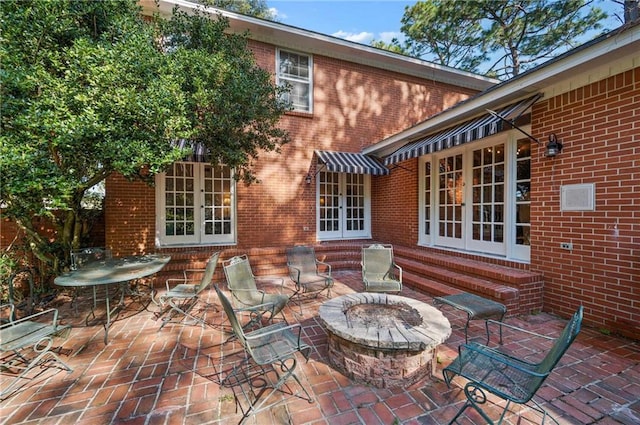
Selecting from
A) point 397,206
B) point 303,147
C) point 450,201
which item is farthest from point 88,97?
point 397,206

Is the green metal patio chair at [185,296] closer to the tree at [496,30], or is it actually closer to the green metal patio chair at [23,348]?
the green metal patio chair at [23,348]

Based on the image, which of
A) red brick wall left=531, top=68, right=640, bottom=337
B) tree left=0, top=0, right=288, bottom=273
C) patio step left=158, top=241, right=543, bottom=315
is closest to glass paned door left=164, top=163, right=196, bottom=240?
patio step left=158, top=241, right=543, bottom=315

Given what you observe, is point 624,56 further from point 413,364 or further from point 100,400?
point 100,400

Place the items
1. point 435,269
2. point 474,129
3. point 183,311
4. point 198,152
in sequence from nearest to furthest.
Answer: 1. point 183,311
2. point 474,129
3. point 435,269
4. point 198,152

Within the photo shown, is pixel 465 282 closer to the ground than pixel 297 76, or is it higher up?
closer to the ground

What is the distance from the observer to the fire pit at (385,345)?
3102 millimetres

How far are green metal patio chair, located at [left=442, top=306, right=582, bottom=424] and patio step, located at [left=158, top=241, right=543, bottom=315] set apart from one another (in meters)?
2.56

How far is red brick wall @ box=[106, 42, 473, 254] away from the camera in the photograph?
296 inches

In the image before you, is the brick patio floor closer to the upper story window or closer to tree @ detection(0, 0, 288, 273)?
tree @ detection(0, 0, 288, 273)

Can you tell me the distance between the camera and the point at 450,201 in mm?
7613

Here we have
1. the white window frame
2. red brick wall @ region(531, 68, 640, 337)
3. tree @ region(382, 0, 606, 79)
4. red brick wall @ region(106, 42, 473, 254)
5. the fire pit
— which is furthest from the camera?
tree @ region(382, 0, 606, 79)

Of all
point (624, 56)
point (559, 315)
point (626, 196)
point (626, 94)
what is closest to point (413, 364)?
point (559, 315)

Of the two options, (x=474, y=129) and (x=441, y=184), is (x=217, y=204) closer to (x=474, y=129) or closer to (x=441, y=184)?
(x=441, y=184)

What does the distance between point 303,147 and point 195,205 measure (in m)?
3.94
